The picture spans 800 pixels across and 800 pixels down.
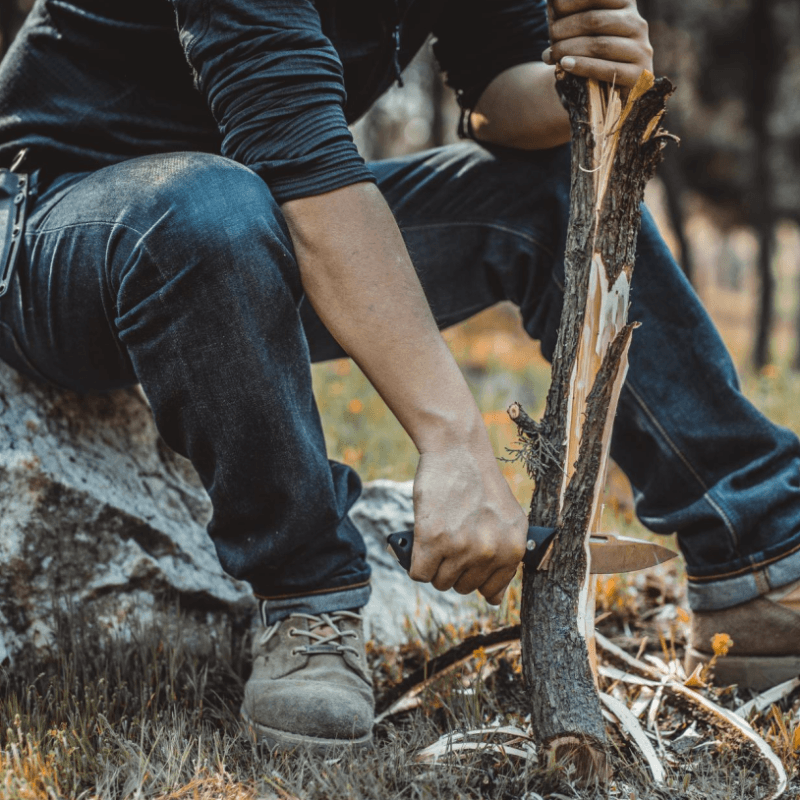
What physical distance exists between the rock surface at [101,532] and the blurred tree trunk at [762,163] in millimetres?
6936

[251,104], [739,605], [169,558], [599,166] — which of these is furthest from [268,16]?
[739,605]

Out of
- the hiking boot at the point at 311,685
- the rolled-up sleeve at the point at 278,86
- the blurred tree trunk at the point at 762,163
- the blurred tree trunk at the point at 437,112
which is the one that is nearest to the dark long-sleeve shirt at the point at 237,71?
the rolled-up sleeve at the point at 278,86

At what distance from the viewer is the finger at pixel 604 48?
56.5 inches

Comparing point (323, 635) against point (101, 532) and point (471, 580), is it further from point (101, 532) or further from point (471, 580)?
point (101, 532)

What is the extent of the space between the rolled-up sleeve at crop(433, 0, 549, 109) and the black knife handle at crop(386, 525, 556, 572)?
1193mm

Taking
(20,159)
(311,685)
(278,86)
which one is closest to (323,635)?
(311,685)

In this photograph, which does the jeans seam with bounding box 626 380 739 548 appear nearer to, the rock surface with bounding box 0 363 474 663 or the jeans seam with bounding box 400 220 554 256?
the jeans seam with bounding box 400 220 554 256

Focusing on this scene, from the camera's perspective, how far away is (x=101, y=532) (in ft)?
5.78

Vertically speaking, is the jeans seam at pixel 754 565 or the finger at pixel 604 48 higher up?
the finger at pixel 604 48

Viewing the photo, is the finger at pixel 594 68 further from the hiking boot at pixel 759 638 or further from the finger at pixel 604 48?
the hiking boot at pixel 759 638

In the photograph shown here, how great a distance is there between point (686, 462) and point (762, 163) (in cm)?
727

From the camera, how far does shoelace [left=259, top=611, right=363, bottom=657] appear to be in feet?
4.91

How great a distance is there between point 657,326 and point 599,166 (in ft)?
1.64

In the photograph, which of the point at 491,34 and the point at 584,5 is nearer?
the point at 584,5
